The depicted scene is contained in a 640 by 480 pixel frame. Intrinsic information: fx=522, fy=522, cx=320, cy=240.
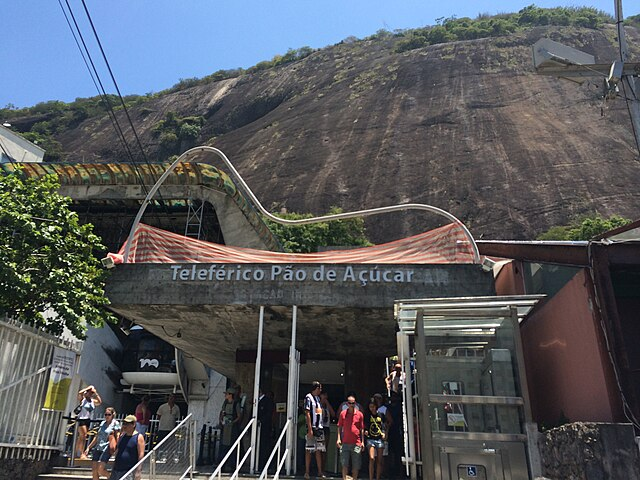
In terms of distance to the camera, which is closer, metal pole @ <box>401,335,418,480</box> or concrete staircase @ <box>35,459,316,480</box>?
metal pole @ <box>401,335,418,480</box>

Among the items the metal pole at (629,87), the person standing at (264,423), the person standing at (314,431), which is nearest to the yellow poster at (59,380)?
the person standing at (264,423)

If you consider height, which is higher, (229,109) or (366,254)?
(229,109)

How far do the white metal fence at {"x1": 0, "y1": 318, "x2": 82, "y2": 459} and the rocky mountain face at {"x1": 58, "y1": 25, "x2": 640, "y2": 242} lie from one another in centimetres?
3825

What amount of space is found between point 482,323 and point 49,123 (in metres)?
98.5

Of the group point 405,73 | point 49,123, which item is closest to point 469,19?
point 405,73

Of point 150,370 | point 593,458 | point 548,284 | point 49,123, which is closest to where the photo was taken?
point 593,458

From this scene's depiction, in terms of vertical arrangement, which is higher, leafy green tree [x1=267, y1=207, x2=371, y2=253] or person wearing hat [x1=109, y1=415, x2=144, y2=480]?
leafy green tree [x1=267, y1=207, x2=371, y2=253]

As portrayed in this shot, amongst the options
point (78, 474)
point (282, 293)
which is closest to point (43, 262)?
point (78, 474)

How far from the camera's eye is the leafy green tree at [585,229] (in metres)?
36.8

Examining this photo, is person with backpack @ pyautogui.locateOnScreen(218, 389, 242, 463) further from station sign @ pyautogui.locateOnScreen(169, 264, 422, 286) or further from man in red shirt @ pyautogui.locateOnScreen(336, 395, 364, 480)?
man in red shirt @ pyautogui.locateOnScreen(336, 395, 364, 480)

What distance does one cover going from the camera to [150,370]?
72.4 ft

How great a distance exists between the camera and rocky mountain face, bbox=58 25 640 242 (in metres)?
46.8

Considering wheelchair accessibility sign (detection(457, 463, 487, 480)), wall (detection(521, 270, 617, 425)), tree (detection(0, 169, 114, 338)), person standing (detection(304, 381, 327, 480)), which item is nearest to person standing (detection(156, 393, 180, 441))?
tree (detection(0, 169, 114, 338))

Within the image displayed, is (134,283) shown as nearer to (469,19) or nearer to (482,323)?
(482,323)
